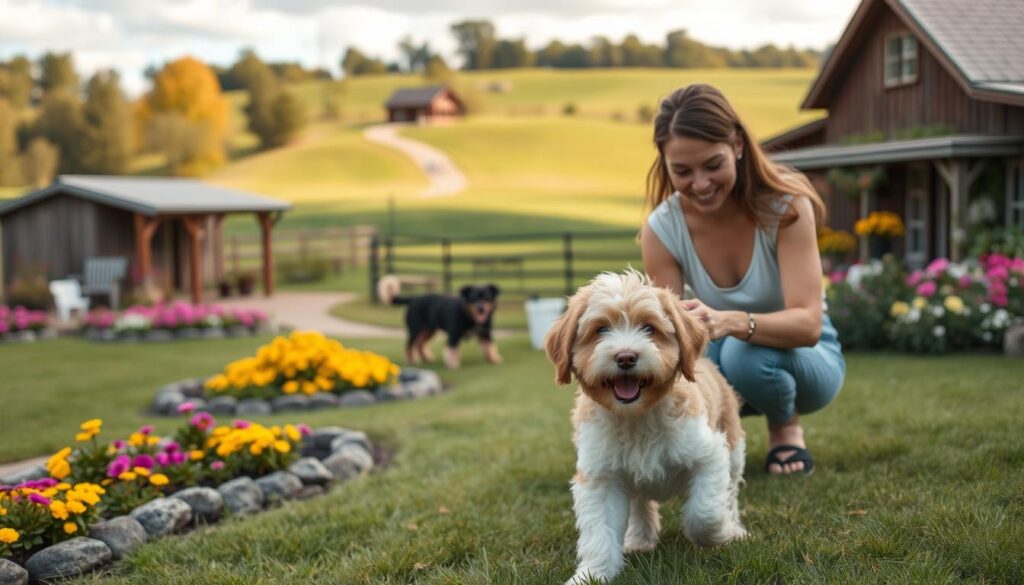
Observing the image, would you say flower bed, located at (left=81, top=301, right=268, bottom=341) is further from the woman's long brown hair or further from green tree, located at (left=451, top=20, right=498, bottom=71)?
green tree, located at (left=451, top=20, right=498, bottom=71)

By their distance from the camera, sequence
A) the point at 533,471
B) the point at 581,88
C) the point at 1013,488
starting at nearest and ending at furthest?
the point at 1013,488 < the point at 533,471 < the point at 581,88

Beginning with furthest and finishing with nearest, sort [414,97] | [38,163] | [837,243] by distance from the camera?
[414,97] → [38,163] → [837,243]

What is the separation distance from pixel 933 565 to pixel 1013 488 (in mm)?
1036

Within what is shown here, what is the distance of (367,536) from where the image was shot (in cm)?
420

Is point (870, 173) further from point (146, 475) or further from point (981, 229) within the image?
point (146, 475)

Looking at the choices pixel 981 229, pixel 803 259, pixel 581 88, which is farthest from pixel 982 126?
pixel 581 88

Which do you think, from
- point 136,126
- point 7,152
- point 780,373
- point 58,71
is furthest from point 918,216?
point 58,71

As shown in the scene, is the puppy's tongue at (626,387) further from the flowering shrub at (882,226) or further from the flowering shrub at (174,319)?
the flowering shrub at (882,226)

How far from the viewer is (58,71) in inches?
3497

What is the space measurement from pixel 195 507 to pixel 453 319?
7701 millimetres

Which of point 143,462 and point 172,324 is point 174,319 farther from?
point 143,462

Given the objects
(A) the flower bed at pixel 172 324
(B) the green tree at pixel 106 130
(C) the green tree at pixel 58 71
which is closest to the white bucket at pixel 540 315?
(A) the flower bed at pixel 172 324

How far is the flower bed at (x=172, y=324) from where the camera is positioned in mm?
15766

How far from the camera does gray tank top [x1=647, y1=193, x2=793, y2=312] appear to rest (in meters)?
4.34
